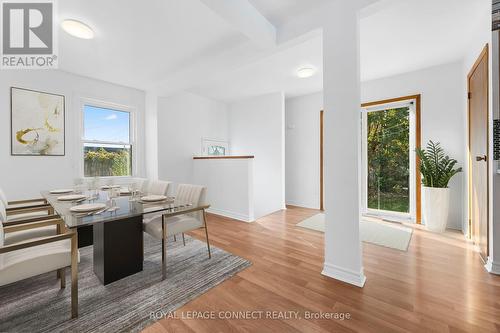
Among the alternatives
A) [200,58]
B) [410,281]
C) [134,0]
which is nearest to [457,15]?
[410,281]

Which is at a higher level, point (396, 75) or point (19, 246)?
point (396, 75)

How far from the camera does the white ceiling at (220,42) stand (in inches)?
80.9

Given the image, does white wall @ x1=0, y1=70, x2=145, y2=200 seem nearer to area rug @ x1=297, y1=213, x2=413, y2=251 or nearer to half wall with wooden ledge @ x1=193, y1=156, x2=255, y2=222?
half wall with wooden ledge @ x1=193, y1=156, x2=255, y2=222

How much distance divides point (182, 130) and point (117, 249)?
123 inches

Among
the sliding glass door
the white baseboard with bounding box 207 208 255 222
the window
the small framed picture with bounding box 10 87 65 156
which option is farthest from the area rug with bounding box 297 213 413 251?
the small framed picture with bounding box 10 87 65 156

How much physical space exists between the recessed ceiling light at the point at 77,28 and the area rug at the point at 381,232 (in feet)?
12.6

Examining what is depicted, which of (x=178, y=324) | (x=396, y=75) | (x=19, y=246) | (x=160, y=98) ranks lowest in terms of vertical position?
(x=178, y=324)

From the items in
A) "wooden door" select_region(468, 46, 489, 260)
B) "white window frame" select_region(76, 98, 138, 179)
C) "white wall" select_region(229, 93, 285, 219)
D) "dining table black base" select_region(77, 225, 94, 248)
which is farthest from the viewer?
"white wall" select_region(229, 93, 285, 219)

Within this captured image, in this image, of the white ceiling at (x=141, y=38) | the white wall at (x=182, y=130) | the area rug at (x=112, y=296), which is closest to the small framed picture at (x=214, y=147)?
the white wall at (x=182, y=130)

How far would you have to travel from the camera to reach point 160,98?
13.6 ft

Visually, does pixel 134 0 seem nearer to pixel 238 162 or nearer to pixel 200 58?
pixel 200 58

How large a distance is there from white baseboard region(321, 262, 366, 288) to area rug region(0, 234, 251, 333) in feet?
2.72

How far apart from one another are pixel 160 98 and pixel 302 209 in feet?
12.8

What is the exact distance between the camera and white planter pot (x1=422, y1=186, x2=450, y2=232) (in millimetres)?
3107
